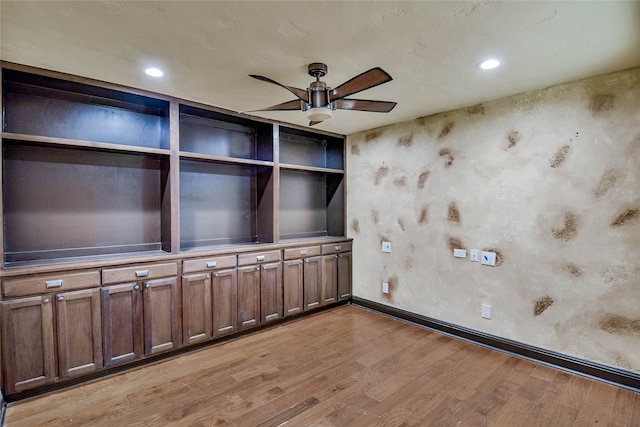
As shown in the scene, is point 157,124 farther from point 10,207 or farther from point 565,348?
point 565,348

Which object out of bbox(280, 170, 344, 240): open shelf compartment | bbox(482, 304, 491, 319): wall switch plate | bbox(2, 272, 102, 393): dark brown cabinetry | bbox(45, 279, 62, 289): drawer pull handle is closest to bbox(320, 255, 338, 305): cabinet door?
bbox(280, 170, 344, 240): open shelf compartment

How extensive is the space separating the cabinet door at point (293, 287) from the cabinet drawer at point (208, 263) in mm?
710

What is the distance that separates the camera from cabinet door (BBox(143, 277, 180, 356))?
9.27 ft

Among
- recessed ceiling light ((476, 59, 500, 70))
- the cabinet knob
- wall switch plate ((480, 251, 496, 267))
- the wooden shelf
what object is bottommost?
the cabinet knob

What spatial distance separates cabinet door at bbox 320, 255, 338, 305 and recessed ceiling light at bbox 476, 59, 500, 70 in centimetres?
270

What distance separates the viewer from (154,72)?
2451 millimetres

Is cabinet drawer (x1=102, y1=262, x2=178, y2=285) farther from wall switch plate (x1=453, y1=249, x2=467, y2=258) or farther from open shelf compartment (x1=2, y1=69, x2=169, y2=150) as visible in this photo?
wall switch plate (x1=453, y1=249, x2=467, y2=258)

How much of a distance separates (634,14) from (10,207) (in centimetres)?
429

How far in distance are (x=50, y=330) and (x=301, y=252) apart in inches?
94.0

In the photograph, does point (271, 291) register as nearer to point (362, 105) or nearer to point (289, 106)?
point (289, 106)

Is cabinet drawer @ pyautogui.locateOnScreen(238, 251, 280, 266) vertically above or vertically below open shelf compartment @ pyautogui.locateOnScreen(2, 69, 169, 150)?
below

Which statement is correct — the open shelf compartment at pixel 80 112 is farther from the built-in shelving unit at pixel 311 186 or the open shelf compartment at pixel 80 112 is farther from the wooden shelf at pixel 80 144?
the built-in shelving unit at pixel 311 186

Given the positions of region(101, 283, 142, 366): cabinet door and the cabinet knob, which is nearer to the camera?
region(101, 283, 142, 366): cabinet door

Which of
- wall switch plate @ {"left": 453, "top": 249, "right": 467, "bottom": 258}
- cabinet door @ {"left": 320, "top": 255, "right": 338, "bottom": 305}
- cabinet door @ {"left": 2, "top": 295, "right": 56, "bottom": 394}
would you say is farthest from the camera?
cabinet door @ {"left": 320, "top": 255, "right": 338, "bottom": 305}
